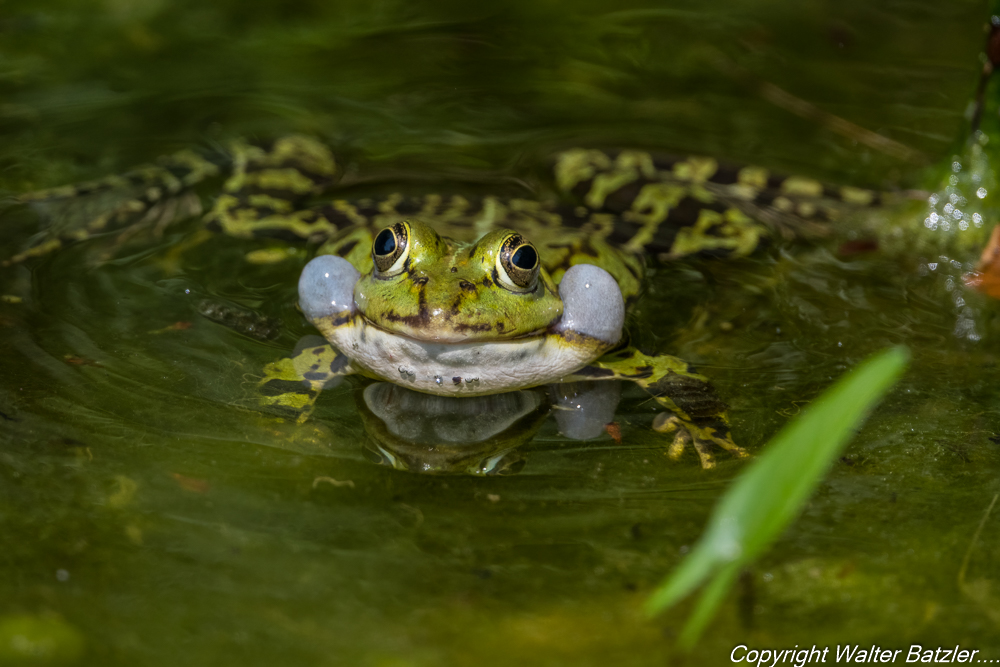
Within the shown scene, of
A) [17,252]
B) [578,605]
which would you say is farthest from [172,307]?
[578,605]

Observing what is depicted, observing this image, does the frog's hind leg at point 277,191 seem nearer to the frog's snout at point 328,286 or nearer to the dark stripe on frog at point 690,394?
the frog's snout at point 328,286

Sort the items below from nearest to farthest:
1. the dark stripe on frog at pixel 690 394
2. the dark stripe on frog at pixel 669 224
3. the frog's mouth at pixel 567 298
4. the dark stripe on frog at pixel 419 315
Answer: the dark stripe on frog at pixel 419 315, the dark stripe on frog at pixel 690 394, the frog's mouth at pixel 567 298, the dark stripe on frog at pixel 669 224

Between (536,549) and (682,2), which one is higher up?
(682,2)

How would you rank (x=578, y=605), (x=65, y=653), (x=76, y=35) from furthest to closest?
(x=76, y=35), (x=578, y=605), (x=65, y=653)

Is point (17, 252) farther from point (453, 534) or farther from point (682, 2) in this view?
point (682, 2)

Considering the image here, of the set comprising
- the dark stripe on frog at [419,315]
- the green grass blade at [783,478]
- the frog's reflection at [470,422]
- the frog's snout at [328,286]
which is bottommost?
the frog's reflection at [470,422]

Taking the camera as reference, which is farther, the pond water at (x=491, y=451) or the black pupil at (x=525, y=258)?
the black pupil at (x=525, y=258)

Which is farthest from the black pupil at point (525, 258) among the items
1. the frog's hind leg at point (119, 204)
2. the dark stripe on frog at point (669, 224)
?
the frog's hind leg at point (119, 204)

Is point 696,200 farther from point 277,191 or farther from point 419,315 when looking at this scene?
point 419,315
